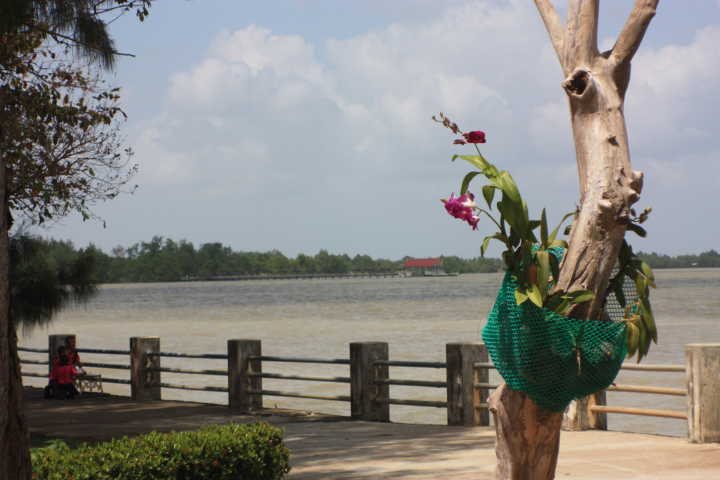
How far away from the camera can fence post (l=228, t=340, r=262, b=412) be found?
52.1ft

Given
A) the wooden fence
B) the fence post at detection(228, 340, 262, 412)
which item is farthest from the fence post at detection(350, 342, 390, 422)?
the fence post at detection(228, 340, 262, 412)

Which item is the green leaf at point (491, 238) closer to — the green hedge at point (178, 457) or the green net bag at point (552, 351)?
the green net bag at point (552, 351)

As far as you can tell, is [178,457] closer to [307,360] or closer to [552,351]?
[552,351]

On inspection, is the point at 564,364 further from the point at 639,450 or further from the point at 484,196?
the point at 639,450

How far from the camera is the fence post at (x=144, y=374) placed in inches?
697

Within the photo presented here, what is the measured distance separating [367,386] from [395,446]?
276 cm

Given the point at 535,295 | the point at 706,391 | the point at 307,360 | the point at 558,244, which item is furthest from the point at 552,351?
the point at 307,360

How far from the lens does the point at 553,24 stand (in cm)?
477

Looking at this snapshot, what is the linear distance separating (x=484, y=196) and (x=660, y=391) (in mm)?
8154

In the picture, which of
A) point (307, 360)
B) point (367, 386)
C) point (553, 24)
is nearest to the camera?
point (553, 24)

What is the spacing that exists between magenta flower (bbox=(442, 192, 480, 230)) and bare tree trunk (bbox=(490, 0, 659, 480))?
1.42 feet

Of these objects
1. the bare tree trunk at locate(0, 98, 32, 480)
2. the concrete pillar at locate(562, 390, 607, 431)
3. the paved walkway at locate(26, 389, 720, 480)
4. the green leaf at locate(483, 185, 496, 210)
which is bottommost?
the paved walkway at locate(26, 389, 720, 480)

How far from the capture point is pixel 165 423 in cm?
1403

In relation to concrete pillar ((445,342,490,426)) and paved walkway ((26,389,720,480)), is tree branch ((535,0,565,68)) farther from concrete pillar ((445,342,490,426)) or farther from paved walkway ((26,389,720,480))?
concrete pillar ((445,342,490,426))
